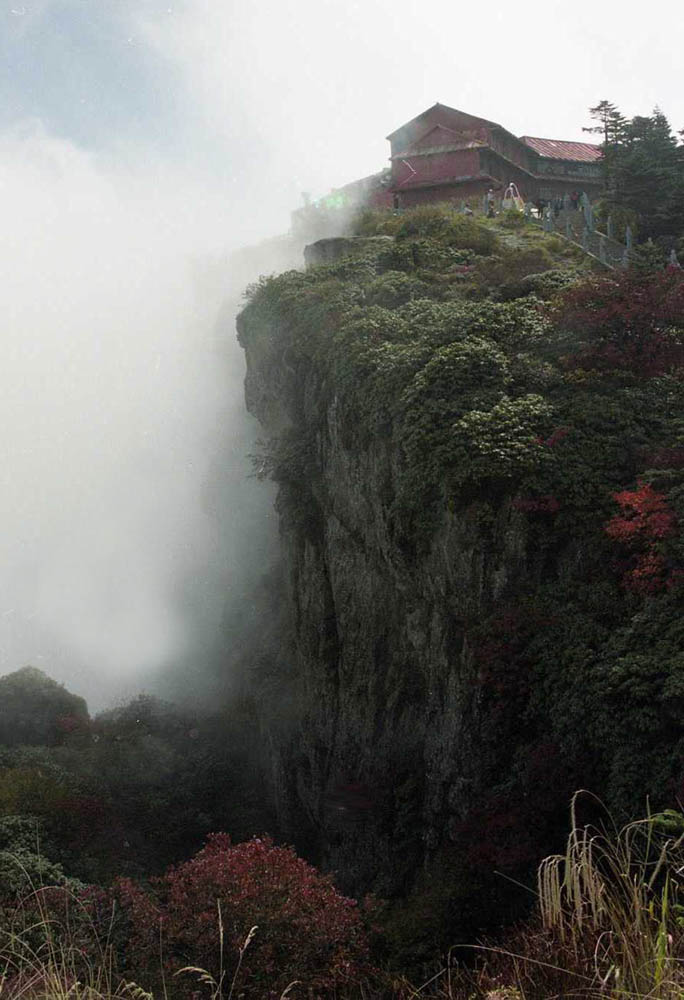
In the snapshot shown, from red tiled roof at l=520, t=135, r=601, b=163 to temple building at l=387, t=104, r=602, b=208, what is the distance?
31cm

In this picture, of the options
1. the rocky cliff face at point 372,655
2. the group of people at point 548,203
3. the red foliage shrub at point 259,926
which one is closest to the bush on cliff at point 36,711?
the rocky cliff face at point 372,655

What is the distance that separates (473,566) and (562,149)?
1636 inches

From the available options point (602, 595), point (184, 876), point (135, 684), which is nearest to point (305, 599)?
point (602, 595)

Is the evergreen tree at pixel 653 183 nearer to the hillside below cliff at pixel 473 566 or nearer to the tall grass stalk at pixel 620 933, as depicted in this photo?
the hillside below cliff at pixel 473 566

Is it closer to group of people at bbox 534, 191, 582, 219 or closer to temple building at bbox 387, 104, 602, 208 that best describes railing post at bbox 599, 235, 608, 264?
group of people at bbox 534, 191, 582, 219

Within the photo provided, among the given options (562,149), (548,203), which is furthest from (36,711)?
(562,149)

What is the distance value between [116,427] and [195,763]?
4649cm

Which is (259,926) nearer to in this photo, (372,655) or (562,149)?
(372,655)

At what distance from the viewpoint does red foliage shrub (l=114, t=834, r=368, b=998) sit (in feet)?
28.1

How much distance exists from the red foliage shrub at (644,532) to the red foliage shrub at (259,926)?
18.8 feet

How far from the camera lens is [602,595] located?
12812 mm

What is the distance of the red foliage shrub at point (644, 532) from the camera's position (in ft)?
39.9

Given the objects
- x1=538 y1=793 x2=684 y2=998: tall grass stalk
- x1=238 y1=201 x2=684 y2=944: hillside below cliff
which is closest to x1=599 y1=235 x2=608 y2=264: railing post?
x1=238 y1=201 x2=684 y2=944: hillside below cliff

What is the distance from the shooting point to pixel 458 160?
4253cm
